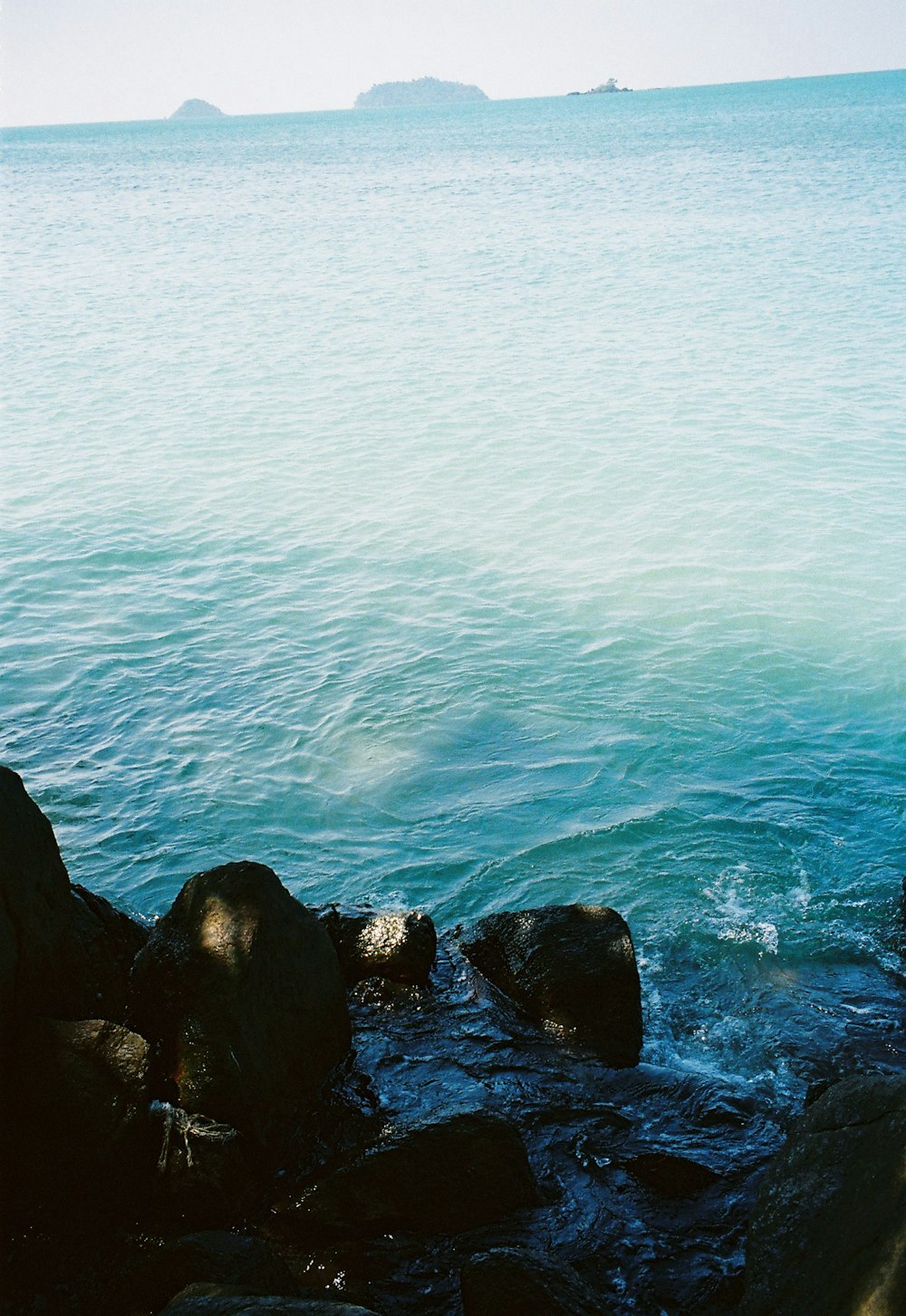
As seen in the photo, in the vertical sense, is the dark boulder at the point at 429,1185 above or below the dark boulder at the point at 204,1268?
below

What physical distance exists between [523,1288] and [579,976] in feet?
Result: 7.62

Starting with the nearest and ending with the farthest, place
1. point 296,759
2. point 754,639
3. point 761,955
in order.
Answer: point 761,955 < point 296,759 < point 754,639

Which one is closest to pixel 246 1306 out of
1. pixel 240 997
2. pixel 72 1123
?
pixel 72 1123

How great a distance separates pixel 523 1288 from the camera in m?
4.26

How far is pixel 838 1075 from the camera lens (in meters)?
6.15

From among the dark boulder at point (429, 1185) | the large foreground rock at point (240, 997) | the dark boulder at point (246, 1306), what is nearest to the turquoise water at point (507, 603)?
the dark boulder at point (429, 1185)

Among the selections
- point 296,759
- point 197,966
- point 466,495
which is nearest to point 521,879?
point 296,759

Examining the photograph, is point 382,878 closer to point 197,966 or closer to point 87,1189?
point 197,966

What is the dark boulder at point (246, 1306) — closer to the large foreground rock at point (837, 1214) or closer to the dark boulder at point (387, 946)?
the large foreground rock at point (837, 1214)

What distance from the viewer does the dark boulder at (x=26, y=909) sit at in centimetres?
533

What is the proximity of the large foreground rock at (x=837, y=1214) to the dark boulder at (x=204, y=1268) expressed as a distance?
181 cm

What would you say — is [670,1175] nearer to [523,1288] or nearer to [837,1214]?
[523,1288]

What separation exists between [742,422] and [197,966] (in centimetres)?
1679

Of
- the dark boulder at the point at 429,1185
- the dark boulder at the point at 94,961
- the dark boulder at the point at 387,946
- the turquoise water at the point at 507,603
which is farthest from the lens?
the turquoise water at the point at 507,603
